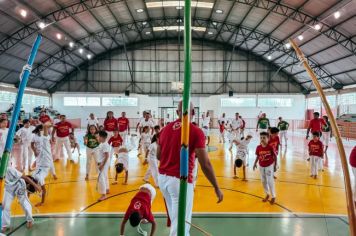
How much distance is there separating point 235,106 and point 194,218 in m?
32.9

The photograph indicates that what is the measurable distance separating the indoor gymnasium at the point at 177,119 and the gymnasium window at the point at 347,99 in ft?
0.36

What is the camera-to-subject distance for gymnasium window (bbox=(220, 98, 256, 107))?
124 feet

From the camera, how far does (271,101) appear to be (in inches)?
1478

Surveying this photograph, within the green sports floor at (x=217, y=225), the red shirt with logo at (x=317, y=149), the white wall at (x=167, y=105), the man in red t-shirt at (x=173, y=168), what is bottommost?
the green sports floor at (x=217, y=225)

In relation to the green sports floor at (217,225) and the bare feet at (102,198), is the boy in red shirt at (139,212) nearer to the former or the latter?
the green sports floor at (217,225)

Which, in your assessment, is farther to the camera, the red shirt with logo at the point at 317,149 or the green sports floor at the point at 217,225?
the red shirt with logo at the point at 317,149

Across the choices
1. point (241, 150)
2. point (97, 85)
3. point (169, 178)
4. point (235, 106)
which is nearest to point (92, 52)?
point (97, 85)

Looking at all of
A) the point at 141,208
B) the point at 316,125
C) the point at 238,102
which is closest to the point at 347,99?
the point at 238,102

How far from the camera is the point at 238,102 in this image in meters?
37.9

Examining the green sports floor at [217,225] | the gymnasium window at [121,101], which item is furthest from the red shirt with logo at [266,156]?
the gymnasium window at [121,101]

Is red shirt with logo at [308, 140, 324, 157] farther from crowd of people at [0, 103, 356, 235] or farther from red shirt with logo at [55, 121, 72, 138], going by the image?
red shirt with logo at [55, 121, 72, 138]

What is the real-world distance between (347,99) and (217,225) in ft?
101

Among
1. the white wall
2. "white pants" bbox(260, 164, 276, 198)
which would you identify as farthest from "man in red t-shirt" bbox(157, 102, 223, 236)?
the white wall

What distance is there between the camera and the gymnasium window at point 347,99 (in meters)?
29.3
